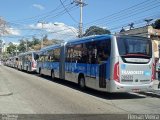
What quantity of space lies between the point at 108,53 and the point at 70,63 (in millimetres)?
6346

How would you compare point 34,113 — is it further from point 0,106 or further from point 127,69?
point 127,69

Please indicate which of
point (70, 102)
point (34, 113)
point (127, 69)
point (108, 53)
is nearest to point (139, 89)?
point (127, 69)

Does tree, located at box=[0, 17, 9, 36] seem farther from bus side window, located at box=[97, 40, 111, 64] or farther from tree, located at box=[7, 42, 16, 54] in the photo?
tree, located at box=[7, 42, 16, 54]

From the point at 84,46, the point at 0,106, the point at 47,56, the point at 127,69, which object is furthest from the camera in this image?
the point at 47,56

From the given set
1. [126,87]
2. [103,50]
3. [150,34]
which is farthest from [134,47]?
[150,34]

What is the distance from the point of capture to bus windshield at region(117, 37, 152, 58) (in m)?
15.9

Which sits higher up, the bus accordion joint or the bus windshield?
the bus windshield

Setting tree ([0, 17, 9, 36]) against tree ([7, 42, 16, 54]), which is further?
tree ([7, 42, 16, 54])

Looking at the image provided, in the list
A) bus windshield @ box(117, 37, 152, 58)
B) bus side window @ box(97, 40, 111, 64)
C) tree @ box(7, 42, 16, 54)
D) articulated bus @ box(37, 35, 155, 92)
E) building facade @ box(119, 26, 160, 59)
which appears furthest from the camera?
tree @ box(7, 42, 16, 54)

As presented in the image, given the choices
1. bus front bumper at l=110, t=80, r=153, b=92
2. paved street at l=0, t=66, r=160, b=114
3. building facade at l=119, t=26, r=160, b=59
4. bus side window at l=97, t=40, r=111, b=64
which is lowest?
paved street at l=0, t=66, r=160, b=114

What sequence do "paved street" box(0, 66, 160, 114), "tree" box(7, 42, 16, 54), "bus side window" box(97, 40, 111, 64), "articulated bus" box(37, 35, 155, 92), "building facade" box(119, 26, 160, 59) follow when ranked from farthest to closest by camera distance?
"tree" box(7, 42, 16, 54) → "building facade" box(119, 26, 160, 59) → "bus side window" box(97, 40, 111, 64) → "articulated bus" box(37, 35, 155, 92) → "paved street" box(0, 66, 160, 114)

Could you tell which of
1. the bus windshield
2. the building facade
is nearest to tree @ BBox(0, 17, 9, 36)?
the building facade

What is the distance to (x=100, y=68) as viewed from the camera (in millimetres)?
16906

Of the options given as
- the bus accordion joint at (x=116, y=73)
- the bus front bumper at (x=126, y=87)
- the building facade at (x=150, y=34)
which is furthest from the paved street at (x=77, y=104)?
the building facade at (x=150, y=34)
